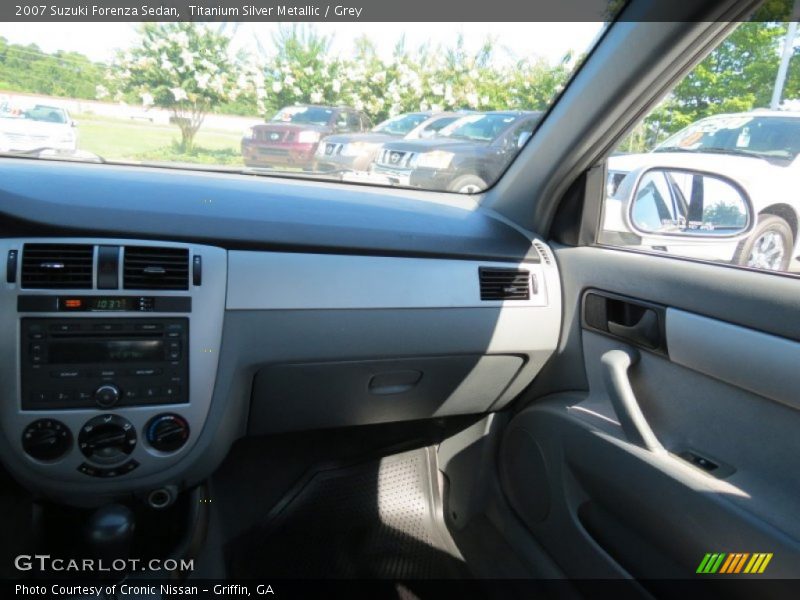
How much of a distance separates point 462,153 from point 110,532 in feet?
6.35

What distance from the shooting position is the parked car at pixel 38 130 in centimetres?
206

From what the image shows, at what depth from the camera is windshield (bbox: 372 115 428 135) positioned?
7.70ft

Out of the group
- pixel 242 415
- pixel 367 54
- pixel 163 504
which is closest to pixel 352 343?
pixel 242 415

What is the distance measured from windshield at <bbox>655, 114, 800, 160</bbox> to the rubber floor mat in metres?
1.80

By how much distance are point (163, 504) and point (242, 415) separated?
399mm

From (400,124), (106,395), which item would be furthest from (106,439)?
(400,124)

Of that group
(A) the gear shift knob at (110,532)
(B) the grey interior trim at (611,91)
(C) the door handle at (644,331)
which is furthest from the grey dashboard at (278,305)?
(C) the door handle at (644,331)

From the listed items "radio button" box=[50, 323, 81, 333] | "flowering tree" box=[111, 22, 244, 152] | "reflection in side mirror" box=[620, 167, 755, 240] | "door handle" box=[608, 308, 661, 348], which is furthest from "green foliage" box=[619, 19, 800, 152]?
"radio button" box=[50, 323, 81, 333]

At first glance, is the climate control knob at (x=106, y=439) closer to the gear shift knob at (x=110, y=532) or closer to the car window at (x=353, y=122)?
the gear shift knob at (x=110, y=532)

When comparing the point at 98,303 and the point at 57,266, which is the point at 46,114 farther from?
the point at 98,303

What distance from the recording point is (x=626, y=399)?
194cm

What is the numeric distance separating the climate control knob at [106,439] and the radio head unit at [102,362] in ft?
0.18

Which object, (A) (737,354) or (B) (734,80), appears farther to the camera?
(B) (734,80)

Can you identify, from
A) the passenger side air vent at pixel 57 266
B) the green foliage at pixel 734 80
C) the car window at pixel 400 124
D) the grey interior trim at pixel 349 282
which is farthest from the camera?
the car window at pixel 400 124
